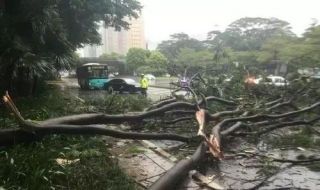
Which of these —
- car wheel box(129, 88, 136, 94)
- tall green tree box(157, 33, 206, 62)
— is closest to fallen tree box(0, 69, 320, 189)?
car wheel box(129, 88, 136, 94)

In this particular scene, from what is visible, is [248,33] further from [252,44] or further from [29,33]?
[29,33]

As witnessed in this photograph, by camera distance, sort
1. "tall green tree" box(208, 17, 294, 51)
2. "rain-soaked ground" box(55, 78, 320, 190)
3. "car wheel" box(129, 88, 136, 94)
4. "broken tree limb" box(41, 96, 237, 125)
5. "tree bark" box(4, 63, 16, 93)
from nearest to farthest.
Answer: "rain-soaked ground" box(55, 78, 320, 190), "broken tree limb" box(41, 96, 237, 125), "tree bark" box(4, 63, 16, 93), "car wheel" box(129, 88, 136, 94), "tall green tree" box(208, 17, 294, 51)

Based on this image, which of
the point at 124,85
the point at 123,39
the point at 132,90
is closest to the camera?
the point at 132,90

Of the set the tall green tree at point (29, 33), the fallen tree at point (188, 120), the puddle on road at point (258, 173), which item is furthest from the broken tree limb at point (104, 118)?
the tall green tree at point (29, 33)

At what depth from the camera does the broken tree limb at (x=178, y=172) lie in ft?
12.5

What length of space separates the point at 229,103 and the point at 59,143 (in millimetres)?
5629

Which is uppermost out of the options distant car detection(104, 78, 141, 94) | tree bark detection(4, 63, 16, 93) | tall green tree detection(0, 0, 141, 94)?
tall green tree detection(0, 0, 141, 94)

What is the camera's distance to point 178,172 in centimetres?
425

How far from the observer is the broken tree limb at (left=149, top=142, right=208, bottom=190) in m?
3.81

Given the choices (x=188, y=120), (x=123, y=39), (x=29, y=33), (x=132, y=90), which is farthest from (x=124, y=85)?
(x=123, y=39)

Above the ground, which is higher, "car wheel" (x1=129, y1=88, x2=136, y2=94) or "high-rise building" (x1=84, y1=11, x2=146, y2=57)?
"high-rise building" (x1=84, y1=11, x2=146, y2=57)

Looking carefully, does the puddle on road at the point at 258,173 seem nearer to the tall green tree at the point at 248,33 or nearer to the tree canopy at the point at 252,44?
the tree canopy at the point at 252,44

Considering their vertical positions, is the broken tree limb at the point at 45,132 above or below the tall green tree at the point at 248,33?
below

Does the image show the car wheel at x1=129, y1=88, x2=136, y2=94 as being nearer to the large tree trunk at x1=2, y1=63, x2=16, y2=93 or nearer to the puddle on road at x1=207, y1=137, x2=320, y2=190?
the large tree trunk at x1=2, y1=63, x2=16, y2=93
